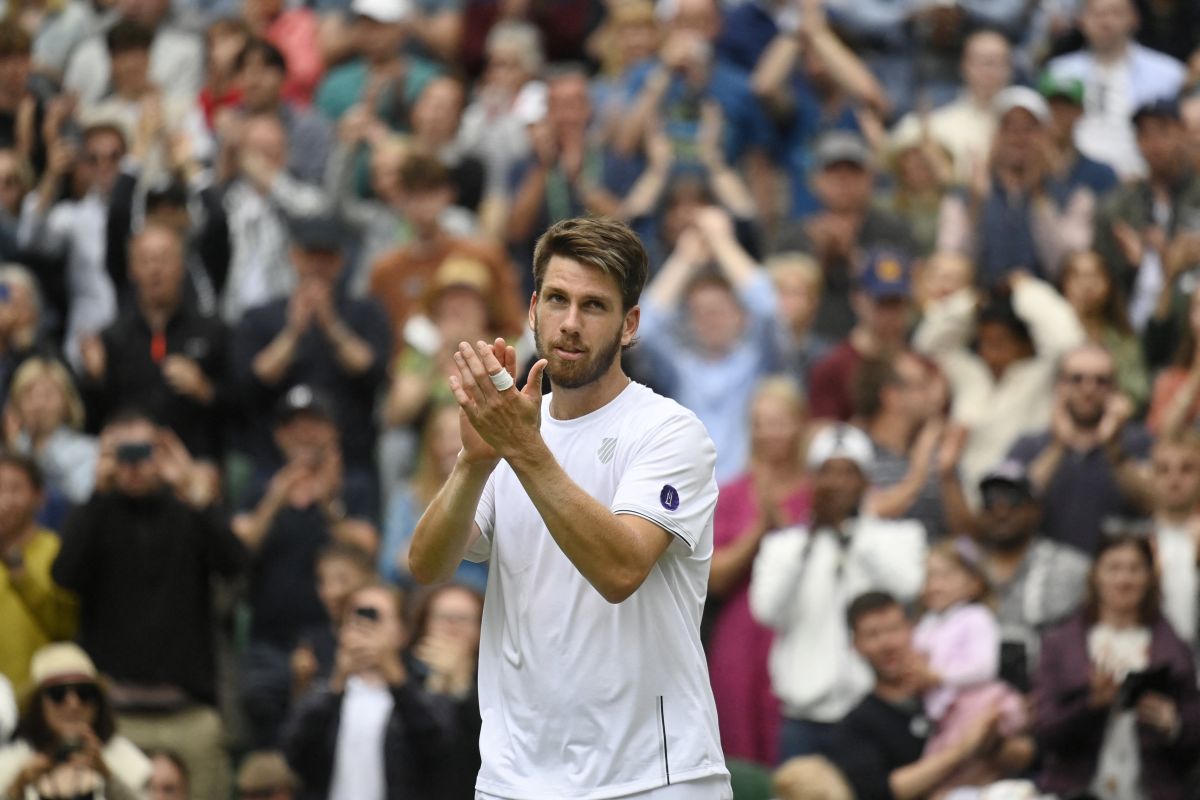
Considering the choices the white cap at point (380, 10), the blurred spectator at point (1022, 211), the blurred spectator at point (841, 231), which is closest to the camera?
the blurred spectator at point (841, 231)

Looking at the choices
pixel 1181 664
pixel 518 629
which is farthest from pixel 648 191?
pixel 518 629

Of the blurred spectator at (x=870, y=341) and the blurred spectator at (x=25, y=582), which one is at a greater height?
the blurred spectator at (x=870, y=341)

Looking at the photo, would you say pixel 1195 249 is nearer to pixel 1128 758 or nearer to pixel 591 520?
pixel 1128 758

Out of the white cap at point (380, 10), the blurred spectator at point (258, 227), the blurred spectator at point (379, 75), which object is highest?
the white cap at point (380, 10)

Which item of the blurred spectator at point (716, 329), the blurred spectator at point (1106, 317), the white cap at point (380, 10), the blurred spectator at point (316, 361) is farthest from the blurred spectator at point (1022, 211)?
the white cap at point (380, 10)

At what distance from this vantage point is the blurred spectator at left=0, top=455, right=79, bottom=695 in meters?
10.0

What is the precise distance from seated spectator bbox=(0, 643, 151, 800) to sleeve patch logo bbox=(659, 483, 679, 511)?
4.18m

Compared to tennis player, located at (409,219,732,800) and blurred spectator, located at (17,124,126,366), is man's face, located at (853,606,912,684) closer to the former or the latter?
tennis player, located at (409,219,732,800)

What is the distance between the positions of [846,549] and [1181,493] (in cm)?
148

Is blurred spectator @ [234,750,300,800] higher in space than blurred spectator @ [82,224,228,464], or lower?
lower

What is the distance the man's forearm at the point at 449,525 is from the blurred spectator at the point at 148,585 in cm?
471

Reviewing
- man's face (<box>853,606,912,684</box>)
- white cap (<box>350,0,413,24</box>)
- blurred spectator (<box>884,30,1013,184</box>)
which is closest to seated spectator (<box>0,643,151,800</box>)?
man's face (<box>853,606,912,684</box>)

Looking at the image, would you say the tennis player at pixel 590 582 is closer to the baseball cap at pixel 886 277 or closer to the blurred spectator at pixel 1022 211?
the baseball cap at pixel 886 277

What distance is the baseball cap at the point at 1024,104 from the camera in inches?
485
